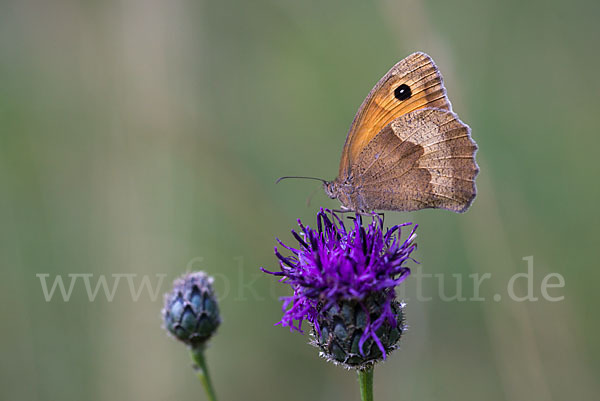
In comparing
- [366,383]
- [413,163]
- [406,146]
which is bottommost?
[366,383]

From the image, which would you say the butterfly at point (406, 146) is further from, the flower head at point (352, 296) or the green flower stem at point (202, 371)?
the green flower stem at point (202, 371)

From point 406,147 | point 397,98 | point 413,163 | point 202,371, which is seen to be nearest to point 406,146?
point 406,147

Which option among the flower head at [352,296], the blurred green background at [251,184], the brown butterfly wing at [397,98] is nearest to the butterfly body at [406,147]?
the brown butterfly wing at [397,98]

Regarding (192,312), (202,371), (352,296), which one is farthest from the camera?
(192,312)

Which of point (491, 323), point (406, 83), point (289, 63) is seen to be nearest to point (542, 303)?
point (491, 323)

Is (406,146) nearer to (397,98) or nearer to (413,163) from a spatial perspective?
(413,163)

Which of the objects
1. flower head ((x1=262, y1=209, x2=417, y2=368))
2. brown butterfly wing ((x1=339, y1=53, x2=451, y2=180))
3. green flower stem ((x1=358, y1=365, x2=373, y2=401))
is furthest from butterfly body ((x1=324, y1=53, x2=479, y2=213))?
green flower stem ((x1=358, y1=365, x2=373, y2=401))
